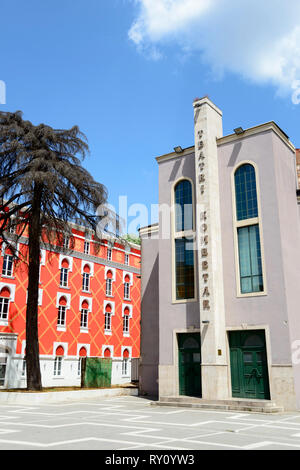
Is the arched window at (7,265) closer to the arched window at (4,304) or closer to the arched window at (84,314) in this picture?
the arched window at (4,304)

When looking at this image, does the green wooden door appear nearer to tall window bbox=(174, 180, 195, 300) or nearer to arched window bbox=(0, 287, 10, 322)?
tall window bbox=(174, 180, 195, 300)

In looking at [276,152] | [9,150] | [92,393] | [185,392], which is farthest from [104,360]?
[276,152]

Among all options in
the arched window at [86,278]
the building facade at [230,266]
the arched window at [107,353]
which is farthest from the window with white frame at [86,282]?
the building facade at [230,266]

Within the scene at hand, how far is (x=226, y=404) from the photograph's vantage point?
62.5 feet

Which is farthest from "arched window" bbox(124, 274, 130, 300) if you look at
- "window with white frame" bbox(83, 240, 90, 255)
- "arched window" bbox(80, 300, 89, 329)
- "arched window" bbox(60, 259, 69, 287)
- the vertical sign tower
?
the vertical sign tower

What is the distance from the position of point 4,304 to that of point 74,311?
7.62m

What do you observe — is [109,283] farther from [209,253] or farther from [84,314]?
[209,253]

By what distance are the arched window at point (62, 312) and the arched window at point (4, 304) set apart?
18.3 ft

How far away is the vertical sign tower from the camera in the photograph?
20484 millimetres

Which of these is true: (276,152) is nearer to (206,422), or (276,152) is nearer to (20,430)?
(206,422)

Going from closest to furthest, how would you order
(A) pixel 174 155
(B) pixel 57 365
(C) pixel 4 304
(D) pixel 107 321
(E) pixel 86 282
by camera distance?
(A) pixel 174 155 < (C) pixel 4 304 < (B) pixel 57 365 < (E) pixel 86 282 < (D) pixel 107 321

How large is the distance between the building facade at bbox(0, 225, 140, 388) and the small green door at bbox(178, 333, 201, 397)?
12031 mm

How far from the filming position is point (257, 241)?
2145 cm

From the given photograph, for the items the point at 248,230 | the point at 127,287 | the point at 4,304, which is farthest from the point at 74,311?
the point at 248,230
